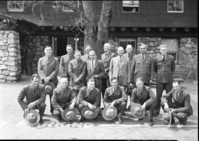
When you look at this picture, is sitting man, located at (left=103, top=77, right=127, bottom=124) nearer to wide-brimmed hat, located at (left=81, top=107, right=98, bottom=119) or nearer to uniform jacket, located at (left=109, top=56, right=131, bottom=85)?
wide-brimmed hat, located at (left=81, top=107, right=98, bottom=119)

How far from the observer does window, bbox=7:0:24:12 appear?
15.7m

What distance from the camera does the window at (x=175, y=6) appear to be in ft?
53.2

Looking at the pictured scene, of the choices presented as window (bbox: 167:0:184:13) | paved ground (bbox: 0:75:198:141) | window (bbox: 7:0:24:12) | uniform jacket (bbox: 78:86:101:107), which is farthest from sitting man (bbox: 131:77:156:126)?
window (bbox: 7:0:24:12)

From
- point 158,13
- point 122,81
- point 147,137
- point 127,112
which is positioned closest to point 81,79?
point 122,81

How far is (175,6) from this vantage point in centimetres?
1628

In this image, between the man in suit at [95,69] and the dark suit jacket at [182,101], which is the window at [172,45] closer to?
the man in suit at [95,69]

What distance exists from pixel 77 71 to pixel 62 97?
104 cm

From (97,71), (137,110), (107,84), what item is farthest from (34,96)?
(137,110)

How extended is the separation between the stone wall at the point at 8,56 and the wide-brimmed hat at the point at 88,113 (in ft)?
25.1

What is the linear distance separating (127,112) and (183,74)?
844 centimetres

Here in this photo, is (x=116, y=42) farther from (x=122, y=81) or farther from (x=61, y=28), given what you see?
(x=122, y=81)

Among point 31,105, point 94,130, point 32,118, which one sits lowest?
point 94,130

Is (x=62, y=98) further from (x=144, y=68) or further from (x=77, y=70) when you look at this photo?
(x=144, y=68)

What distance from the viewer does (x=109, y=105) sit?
602 cm
